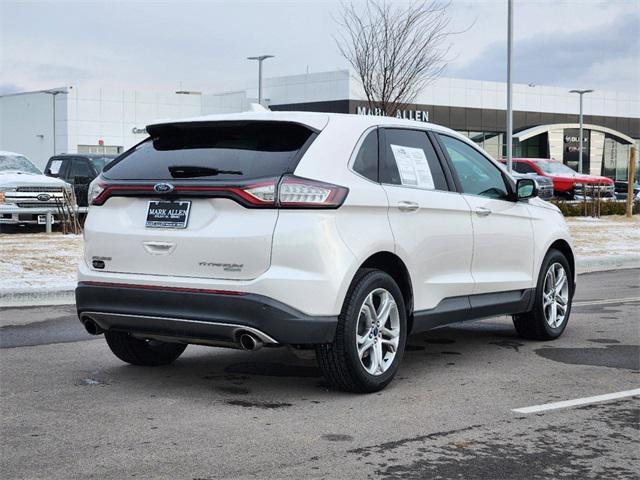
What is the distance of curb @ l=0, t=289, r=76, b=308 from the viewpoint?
11375 millimetres

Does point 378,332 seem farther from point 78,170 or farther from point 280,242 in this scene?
point 78,170

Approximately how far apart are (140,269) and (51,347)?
230 centimetres

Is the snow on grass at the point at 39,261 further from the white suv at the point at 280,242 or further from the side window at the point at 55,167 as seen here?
the side window at the point at 55,167

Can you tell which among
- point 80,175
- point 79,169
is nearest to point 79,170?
point 79,169

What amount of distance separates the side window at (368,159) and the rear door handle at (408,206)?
0.82ft

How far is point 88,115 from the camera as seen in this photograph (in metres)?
66.1

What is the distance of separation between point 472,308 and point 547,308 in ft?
4.70

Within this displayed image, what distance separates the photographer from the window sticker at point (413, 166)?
691cm

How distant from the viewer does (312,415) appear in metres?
5.85

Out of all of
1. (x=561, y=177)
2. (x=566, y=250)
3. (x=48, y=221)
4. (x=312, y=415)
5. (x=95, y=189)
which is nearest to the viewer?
(x=312, y=415)

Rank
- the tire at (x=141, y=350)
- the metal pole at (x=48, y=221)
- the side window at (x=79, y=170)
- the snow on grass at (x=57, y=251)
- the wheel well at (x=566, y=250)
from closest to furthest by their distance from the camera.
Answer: the tire at (x=141, y=350) → the wheel well at (x=566, y=250) → the snow on grass at (x=57, y=251) → the metal pole at (x=48, y=221) → the side window at (x=79, y=170)

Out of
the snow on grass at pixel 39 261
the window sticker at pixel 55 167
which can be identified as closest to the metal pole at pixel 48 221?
the snow on grass at pixel 39 261

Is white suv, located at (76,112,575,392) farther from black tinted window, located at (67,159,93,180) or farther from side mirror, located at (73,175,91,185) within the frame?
black tinted window, located at (67,159,93,180)

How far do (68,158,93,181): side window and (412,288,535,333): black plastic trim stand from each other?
19563mm
